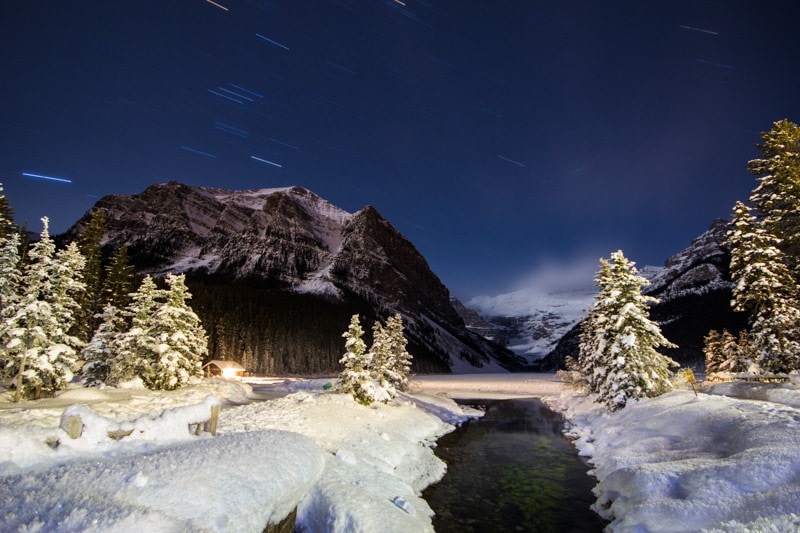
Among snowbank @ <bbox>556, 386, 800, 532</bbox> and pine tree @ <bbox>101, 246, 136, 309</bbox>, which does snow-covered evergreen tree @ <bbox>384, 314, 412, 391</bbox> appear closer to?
pine tree @ <bbox>101, 246, 136, 309</bbox>

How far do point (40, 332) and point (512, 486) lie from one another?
24.0 m

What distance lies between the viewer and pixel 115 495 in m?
6.68

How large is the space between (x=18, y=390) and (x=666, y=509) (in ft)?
88.9

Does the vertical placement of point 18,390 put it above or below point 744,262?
below

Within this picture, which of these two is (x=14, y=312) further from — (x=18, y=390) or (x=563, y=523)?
(x=563, y=523)

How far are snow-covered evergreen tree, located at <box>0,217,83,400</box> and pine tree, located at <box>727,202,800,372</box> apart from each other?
4001 cm

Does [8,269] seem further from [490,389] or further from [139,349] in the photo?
[490,389]

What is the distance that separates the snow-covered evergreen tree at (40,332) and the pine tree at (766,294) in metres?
40.0

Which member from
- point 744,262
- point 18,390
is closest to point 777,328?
point 744,262

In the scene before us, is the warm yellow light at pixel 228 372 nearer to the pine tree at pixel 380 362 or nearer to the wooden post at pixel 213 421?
the pine tree at pixel 380 362

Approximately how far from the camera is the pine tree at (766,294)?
79.4 feet

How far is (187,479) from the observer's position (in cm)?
756

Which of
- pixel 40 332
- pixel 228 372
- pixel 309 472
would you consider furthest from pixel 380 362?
pixel 228 372

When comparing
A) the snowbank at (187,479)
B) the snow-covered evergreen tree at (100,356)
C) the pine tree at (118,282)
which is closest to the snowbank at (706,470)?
the snowbank at (187,479)
